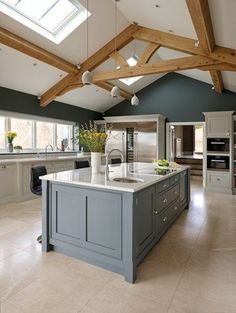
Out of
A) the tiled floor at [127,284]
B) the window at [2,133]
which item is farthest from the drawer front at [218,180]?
the window at [2,133]

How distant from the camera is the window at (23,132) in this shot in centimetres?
549

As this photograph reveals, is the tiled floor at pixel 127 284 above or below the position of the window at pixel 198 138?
below

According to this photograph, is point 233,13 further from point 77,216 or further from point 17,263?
point 17,263

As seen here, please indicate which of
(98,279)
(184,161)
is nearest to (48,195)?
(98,279)

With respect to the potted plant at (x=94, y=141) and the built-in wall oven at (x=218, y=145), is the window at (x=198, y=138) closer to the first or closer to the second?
the built-in wall oven at (x=218, y=145)

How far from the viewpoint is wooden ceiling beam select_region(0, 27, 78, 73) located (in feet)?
12.0

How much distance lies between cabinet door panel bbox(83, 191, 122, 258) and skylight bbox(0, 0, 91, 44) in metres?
3.30

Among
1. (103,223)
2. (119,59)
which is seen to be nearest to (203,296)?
(103,223)

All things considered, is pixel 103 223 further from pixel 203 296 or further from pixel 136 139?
pixel 136 139

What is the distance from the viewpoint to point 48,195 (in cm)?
259

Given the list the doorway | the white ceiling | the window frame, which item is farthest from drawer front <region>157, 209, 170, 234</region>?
the doorway

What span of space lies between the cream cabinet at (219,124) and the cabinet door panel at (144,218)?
170 inches

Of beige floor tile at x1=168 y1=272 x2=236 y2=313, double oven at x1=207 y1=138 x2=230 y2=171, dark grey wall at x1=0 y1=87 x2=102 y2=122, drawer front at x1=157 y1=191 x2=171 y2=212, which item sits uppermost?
dark grey wall at x1=0 y1=87 x2=102 y2=122

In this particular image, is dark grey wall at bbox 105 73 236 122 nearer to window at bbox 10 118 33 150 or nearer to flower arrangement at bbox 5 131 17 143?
window at bbox 10 118 33 150
